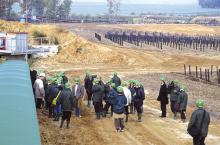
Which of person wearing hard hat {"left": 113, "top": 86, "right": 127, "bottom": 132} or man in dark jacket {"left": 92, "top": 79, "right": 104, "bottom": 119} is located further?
man in dark jacket {"left": 92, "top": 79, "right": 104, "bottom": 119}

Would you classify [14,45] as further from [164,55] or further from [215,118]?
[215,118]

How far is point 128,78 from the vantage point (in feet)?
105

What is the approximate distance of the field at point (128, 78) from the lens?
46.8 feet

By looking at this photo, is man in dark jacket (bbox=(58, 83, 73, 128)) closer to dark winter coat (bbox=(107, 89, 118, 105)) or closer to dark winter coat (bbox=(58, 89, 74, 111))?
dark winter coat (bbox=(58, 89, 74, 111))

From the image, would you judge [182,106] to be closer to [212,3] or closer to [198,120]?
[198,120]

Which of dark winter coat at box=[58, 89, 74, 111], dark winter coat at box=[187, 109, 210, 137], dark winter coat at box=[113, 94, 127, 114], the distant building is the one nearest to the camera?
dark winter coat at box=[187, 109, 210, 137]

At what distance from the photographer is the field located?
1427cm

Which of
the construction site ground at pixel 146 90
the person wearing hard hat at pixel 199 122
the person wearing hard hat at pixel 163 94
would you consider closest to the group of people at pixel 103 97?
the person wearing hard hat at pixel 163 94

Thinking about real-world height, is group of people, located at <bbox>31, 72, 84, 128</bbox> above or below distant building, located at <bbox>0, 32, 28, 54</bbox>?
below

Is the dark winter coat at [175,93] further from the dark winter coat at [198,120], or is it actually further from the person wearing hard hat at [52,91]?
the dark winter coat at [198,120]

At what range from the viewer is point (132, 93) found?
16.3 meters

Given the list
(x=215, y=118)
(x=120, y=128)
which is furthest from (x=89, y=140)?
(x=215, y=118)

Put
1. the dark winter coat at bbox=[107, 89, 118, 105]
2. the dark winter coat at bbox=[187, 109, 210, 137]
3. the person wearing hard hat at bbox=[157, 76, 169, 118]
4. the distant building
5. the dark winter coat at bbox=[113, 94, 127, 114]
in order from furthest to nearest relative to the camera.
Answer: the distant building, the person wearing hard hat at bbox=[157, 76, 169, 118], the dark winter coat at bbox=[107, 89, 118, 105], the dark winter coat at bbox=[113, 94, 127, 114], the dark winter coat at bbox=[187, 109, 210, 137]

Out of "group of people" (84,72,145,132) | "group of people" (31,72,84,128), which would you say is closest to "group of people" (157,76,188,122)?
"group of people" (84,72,145,132)
